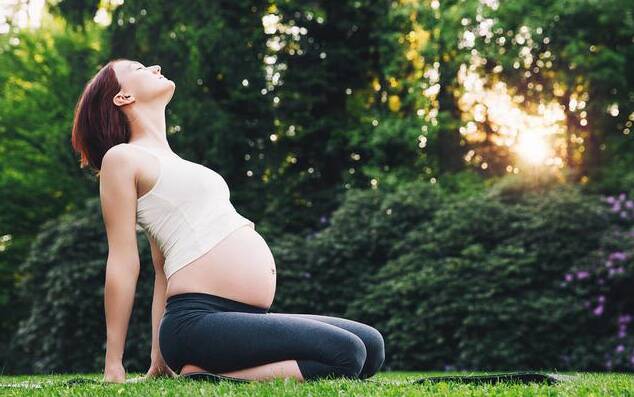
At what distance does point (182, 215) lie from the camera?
3.44 m

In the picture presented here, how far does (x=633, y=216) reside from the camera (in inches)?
376

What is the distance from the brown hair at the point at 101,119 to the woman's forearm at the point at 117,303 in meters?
0.63

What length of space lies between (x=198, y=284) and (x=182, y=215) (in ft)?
1.01

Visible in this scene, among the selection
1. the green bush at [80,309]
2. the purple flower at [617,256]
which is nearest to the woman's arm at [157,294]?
the purple flower at [617,256]

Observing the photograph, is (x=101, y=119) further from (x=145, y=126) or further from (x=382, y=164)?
(x=382, y=164)

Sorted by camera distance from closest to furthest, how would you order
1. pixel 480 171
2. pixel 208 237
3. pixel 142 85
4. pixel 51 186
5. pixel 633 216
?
pixel 208 237 → pixel 142 85 → pixel 633 216 → pixel 480 171 → pixel 51 186

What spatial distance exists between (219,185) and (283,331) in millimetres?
756

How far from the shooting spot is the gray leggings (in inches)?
127

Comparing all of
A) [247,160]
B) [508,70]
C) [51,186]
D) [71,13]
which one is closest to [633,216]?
[508,70]

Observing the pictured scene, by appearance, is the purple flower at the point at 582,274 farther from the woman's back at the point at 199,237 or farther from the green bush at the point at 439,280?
the woman's back at the point at 199,237

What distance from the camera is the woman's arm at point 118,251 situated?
3395 millimetres

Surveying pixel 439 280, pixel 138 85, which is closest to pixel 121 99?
pixel 138 85

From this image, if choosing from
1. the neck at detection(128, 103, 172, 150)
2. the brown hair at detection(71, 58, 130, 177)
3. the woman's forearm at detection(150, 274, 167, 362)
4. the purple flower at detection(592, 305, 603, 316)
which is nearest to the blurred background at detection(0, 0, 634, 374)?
the purple flower at detection(592, 305, 603, 316)

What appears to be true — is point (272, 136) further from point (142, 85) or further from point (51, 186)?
point (142, 85)
